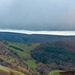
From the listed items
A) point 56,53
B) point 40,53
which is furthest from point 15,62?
point 56,53

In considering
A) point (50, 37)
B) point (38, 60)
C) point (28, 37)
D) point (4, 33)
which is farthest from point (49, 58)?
point (4, 33)

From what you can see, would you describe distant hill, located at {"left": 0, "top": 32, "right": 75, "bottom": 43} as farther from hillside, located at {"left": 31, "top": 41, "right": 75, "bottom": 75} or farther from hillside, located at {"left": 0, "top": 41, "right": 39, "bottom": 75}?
hillside, located at {"left": 0, "top": 41, "right": 39, "bottom": 75}

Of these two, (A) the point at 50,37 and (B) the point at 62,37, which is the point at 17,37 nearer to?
(A) the point at 50,37

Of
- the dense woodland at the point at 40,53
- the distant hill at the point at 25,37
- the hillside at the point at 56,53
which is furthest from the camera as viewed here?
the distant hill at the point at 25,37

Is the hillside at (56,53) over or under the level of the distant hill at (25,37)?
under

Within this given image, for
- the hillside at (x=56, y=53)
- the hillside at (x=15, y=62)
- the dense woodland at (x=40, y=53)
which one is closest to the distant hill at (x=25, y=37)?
the dense woodland at (x=40, y=53)

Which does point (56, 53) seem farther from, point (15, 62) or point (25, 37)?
point (25, 37)

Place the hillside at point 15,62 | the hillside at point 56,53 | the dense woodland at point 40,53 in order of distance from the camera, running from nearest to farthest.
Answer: the hillside at point 15,62, the dense woodland at point 40,53, the hillside at point 56,53

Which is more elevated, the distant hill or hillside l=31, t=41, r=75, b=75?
the distant hill

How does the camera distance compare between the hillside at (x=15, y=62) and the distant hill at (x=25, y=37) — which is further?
the distant hill at (x=25, y=37)

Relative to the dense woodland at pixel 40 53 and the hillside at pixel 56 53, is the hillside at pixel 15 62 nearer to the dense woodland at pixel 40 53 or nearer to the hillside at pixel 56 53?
the dense woodland at pixel 40 53

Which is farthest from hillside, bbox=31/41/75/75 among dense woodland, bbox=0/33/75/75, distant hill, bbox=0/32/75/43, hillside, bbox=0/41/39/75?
distant hill, bbox=0/32/75/43
